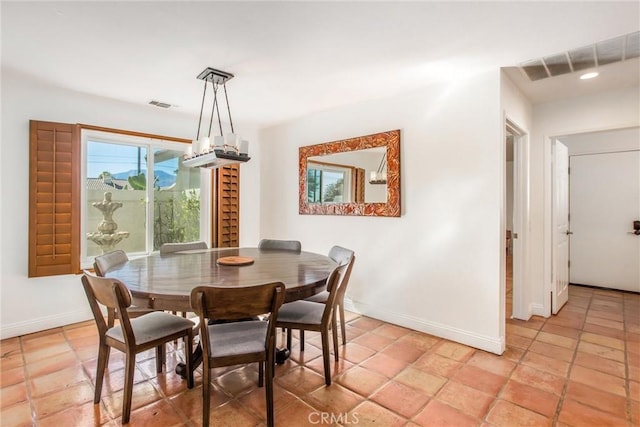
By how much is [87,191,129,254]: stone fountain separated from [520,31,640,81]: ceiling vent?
13.6 feet

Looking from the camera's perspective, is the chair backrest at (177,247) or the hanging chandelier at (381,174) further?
the hanging chandelier at (381,174)

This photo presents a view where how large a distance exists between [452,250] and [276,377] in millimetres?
1793

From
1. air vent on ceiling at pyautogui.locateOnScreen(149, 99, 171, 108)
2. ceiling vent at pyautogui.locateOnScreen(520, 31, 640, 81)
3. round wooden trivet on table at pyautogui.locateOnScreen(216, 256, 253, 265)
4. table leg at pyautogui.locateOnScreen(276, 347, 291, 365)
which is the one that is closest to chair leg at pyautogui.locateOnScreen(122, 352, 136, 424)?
round wooden trivet on table at pyautogui.locateOnScreen(216, 256, 253, 265)

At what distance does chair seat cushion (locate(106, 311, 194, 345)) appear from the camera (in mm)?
1829

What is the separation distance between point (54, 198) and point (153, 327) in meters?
1.98

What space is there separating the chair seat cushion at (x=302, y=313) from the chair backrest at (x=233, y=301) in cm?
50

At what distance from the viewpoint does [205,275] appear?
6.65 ft

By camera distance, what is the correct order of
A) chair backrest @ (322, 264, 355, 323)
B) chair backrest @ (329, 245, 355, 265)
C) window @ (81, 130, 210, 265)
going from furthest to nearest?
window @ (81, 130, 210, 265), chair backrest @ (329, 245, 355, 265), chair backrest @ (322, 264, 355, 323)

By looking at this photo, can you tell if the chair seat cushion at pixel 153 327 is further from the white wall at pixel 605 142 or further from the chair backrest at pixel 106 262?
the white wall at pixel 605 142

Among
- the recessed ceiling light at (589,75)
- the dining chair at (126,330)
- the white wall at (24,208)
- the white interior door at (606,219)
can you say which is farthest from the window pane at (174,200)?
the white interior door at (606,219)

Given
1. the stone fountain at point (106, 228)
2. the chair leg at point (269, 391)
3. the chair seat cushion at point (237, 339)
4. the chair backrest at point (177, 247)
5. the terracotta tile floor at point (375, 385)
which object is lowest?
the terracotta tile floor at point (375, 385)

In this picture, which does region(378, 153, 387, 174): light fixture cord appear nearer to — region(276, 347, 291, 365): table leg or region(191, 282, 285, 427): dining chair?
region(276, 347, 291, 365): table leg

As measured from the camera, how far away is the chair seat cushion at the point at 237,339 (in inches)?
66.7

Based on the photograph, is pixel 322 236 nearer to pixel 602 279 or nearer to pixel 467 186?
pixel 467 186
